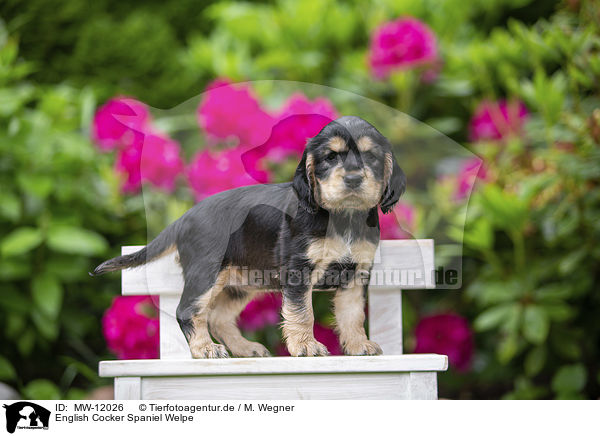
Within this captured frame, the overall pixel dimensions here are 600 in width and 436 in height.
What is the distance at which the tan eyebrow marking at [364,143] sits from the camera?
1125mm

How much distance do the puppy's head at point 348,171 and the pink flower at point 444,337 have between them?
0.77 metres

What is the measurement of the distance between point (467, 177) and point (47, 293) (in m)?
1.46

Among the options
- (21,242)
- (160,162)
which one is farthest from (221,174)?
(21,242)

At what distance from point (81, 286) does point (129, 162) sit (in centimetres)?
117

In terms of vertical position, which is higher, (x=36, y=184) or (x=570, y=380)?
(x=36, y=184)

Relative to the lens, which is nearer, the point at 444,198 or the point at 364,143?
the point at 364,143

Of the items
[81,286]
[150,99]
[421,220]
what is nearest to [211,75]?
[150,99]

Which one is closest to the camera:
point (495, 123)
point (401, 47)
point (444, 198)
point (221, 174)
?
point (221, 174)

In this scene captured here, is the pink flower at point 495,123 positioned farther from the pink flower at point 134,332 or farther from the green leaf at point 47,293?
the green leaf at point 47,293

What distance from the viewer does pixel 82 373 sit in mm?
2227

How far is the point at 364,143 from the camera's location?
1.13 m
